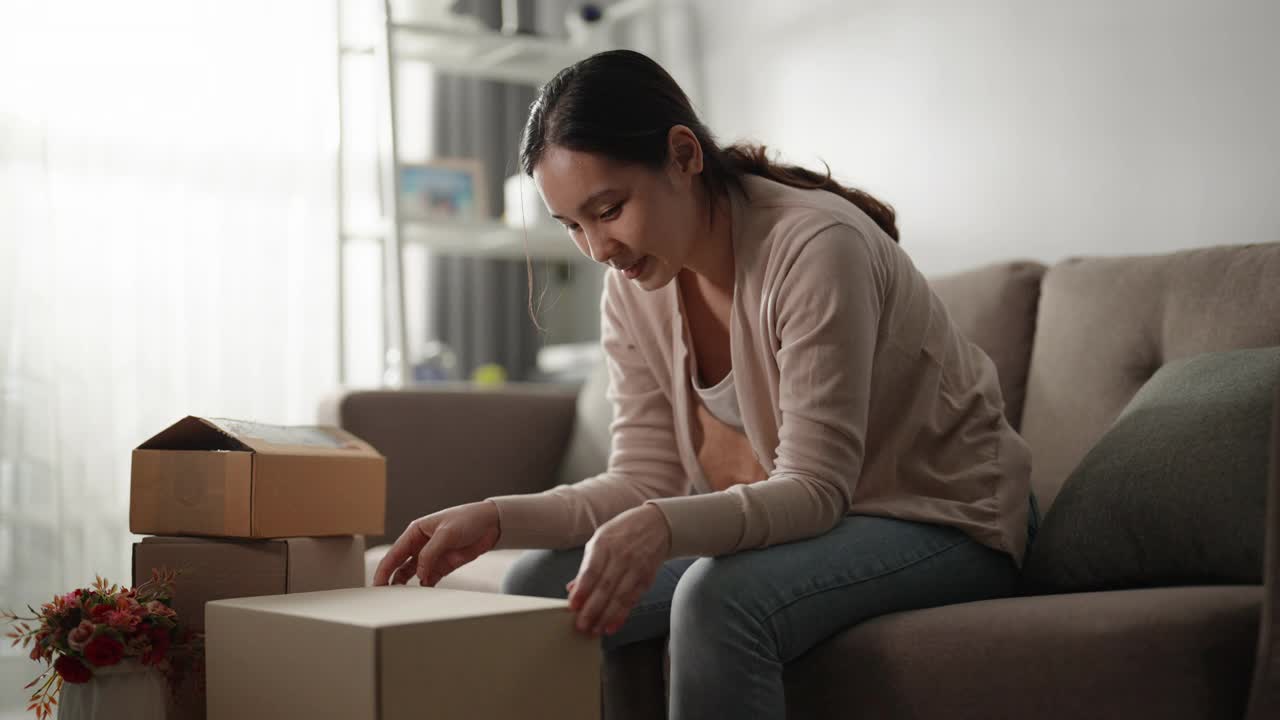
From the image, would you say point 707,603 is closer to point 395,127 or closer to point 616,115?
point 616,115

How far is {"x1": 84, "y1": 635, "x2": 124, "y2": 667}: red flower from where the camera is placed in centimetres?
109

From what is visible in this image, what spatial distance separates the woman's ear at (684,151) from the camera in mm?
1238

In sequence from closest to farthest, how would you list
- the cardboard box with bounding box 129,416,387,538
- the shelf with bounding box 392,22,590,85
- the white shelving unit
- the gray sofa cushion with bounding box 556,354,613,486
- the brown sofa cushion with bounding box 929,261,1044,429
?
the cardboard box with bounding box 129,416,387,538
the brown sofa cushion with bounding box 929,261,1044,429
the gray sofa cushion with bounding box 556,354,613,486
the white shelving unit
the shelf with bounding box 392,22,590,85

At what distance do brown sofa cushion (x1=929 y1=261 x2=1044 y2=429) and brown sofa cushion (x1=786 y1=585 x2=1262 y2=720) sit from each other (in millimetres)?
618

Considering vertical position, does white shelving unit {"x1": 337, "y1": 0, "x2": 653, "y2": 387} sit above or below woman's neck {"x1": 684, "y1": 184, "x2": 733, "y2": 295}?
above

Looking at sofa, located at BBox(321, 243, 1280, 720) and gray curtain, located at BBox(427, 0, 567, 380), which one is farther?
gray curtain, located at BBox(427, 0, 567, 380)

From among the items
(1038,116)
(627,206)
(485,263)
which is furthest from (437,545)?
(485,263)

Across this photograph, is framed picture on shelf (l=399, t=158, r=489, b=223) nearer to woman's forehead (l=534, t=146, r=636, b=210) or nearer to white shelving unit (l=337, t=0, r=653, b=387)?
white shelving unit (l=337, t=0, r=653, b=387)

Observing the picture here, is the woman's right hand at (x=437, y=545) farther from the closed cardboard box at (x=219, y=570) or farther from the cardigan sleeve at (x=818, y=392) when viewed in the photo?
the cardigan sleeve at (x=818, y=392)

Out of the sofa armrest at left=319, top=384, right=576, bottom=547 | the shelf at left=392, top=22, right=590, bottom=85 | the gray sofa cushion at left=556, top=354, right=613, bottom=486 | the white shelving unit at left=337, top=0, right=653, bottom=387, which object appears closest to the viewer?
the sofa armrest at left=319, top=384, right=576, bottom=547

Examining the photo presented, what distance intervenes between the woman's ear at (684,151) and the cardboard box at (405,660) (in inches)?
19.7

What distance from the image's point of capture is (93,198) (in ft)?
8.98

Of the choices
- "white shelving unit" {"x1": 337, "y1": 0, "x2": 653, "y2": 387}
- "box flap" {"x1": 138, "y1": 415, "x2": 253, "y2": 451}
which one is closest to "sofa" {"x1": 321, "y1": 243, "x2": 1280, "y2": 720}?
"box flap" {"x1": 138, "y1": 415, "x2": 253, "y2": 451}

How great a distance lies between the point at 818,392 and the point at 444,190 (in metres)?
1.98
